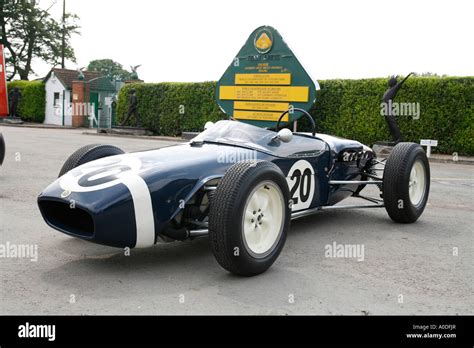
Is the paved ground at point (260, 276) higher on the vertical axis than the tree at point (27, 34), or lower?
lower

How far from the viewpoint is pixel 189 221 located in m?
4.09

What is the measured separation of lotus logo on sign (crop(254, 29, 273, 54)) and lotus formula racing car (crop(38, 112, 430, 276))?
14762 millimetres

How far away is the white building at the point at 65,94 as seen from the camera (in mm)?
34969

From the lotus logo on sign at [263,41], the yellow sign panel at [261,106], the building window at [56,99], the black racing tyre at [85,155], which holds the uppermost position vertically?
the lotus logo on sign at [263,41]

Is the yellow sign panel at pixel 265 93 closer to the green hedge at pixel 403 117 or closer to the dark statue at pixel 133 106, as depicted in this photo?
the green hedge at pixel 403 117

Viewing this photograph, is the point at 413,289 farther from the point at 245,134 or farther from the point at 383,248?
the point at 245,134

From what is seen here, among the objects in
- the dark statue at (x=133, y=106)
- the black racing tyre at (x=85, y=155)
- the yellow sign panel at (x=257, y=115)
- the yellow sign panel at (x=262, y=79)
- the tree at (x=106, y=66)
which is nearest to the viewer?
the black racing tyre at (x=85, y=155)

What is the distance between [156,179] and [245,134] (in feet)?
4.61

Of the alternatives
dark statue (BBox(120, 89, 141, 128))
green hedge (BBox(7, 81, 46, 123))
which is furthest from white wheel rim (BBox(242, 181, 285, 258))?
green hedge (BBox(7, 81, 46, 123))

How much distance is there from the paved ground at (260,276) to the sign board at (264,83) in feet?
41.9

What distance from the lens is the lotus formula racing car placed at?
145 inches

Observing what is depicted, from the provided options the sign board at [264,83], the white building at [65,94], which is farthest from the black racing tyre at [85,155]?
the white building at [65,94]

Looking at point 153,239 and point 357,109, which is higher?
point 357,109
